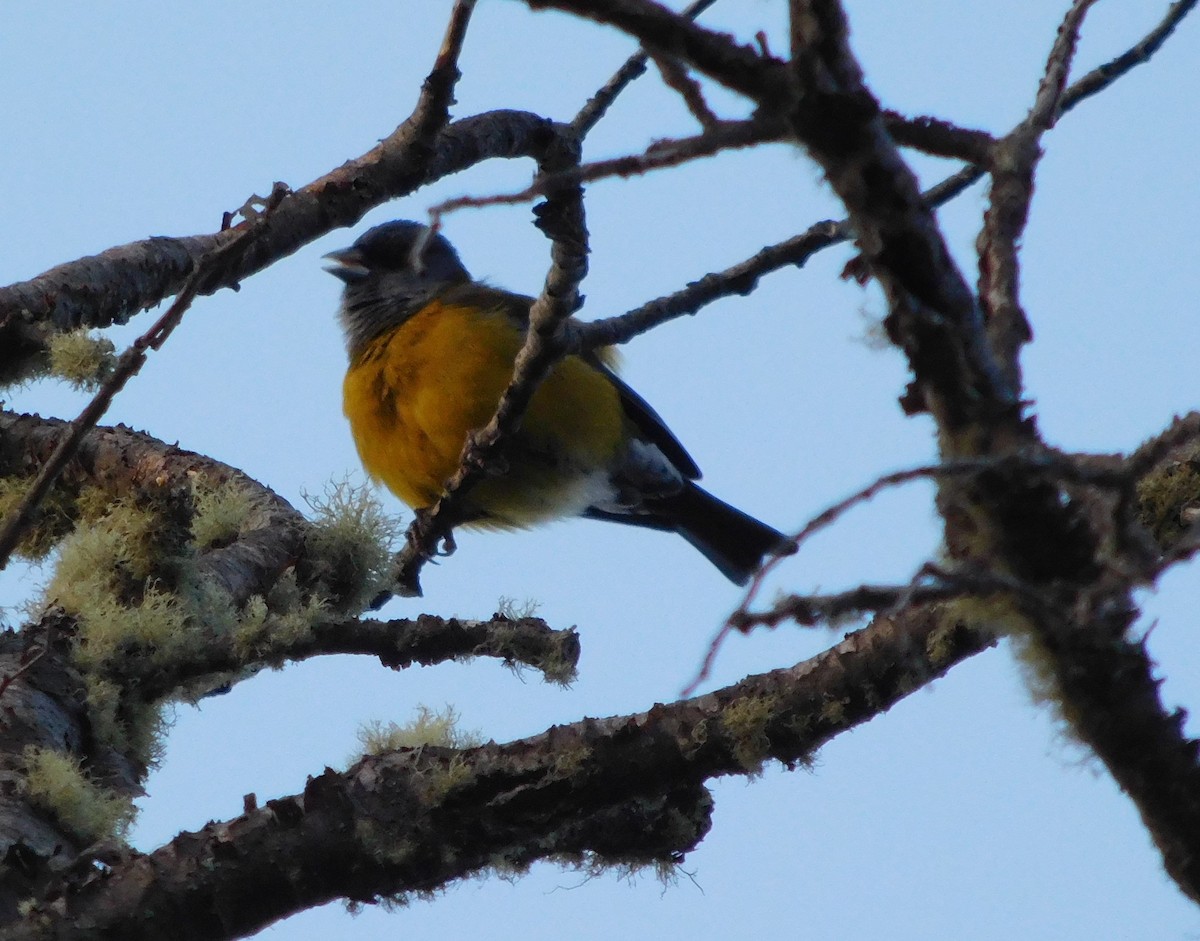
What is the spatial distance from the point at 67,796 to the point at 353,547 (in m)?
1.57

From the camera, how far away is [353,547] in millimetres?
4262

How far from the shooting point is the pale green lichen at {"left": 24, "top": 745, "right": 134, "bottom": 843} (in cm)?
277

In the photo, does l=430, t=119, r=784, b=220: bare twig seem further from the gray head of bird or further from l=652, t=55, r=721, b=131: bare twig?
the gray head of bird

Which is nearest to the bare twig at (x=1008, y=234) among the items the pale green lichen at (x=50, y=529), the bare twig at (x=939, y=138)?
the bare twig at (x=939, y=138)

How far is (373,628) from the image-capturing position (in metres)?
3.60

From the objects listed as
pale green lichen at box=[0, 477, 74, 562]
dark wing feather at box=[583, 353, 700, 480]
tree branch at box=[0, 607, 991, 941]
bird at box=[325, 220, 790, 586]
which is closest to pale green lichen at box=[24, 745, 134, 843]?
tree branch at box=[0, 607, 991, 941]

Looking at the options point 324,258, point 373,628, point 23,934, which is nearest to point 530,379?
point 373,628

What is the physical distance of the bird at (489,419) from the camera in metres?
5.02

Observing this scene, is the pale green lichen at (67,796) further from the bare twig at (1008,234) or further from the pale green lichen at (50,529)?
the bare twig at (1008,234)

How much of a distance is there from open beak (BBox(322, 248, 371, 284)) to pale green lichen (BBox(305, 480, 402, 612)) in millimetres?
2297

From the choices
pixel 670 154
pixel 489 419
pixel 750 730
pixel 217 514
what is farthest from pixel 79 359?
pixel 670 154

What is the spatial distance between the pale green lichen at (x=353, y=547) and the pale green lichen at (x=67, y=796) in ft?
4.60

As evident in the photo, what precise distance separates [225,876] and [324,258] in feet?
14.8

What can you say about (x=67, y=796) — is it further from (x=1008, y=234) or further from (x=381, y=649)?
(x=1008, y=234)
